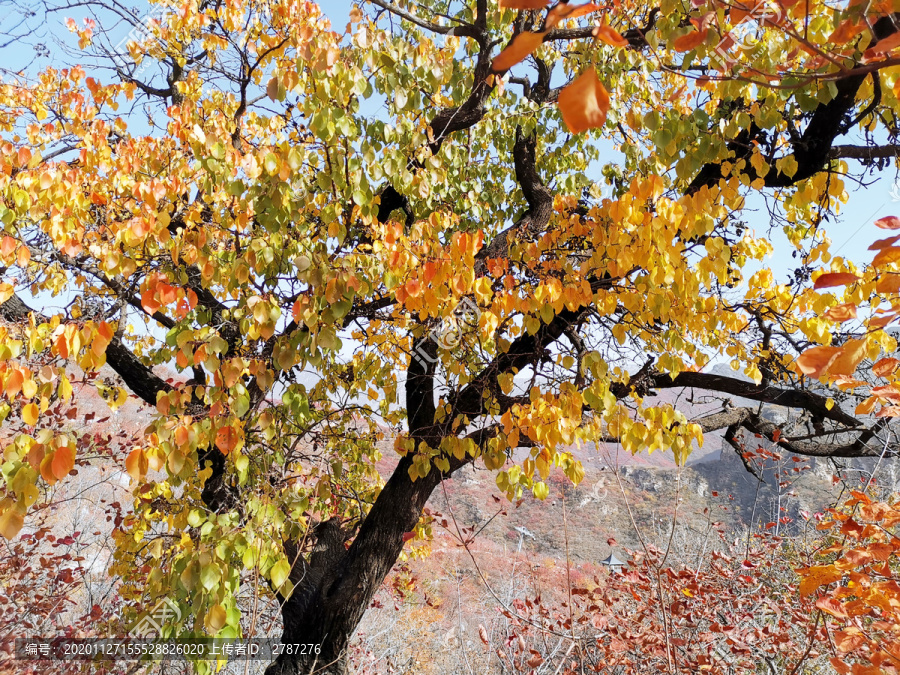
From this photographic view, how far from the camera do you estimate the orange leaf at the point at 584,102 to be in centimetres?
61

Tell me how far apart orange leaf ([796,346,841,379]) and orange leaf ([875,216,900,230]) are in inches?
11.2

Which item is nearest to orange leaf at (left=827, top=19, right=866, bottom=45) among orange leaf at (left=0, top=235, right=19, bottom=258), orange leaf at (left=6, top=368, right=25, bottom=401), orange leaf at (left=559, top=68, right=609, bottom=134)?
orange leaf at (left=559, top=68, right=609, bottom=134)

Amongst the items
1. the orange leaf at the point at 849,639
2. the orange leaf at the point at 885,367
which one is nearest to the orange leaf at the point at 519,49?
the orange leaf at the point at 885,367

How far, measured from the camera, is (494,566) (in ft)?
48.1

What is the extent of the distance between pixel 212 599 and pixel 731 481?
1185 inches

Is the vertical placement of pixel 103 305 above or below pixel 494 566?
below

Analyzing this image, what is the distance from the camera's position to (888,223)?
1.01 meters

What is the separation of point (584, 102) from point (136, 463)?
2.00m

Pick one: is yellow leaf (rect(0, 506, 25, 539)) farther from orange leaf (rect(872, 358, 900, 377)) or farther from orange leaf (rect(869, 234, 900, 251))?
orange leaf (rect(872, 358, 900, 377))

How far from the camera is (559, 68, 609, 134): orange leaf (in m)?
0.61

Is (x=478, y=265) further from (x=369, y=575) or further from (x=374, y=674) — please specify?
(x=374, y=674)

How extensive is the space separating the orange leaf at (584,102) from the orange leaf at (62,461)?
1777 mm

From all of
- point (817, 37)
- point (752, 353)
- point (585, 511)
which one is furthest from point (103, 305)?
point (585, 511)

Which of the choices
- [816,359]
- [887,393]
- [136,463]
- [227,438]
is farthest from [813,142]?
[136,463]
